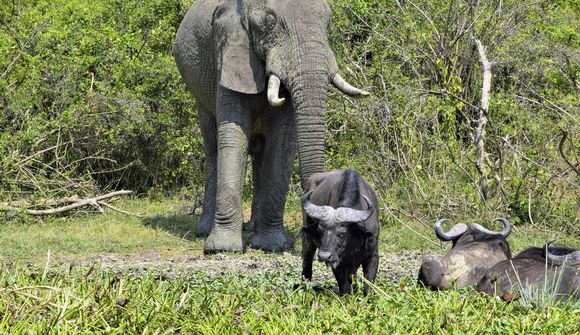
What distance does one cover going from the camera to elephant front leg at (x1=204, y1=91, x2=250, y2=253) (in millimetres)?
11859

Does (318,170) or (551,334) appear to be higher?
(318,170)

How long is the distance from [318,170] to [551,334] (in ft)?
13.7

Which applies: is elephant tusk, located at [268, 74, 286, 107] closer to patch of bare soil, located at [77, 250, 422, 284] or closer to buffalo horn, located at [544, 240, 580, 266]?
patch of bare soil, located at [77, 250, 422, 284]

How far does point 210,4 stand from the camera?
12836 mm

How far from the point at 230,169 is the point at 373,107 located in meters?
3.33

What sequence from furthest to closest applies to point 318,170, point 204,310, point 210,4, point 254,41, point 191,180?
point 191,180 → point 210,4 → point 254,41 → point 318,170 → point 204,310

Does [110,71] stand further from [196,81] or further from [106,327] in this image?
[106,327]

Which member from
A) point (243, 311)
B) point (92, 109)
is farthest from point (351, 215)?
point (92, 109)

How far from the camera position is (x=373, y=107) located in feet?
47.8

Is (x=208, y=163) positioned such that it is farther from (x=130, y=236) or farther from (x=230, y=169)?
(x=230, y=169)

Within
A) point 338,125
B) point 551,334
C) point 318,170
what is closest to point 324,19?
point 318,170

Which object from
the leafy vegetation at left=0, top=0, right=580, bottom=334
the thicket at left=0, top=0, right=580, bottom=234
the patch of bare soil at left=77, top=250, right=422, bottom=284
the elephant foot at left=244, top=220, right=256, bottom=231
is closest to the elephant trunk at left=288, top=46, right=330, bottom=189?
the patch of bare soil at left=77, top=250, right=422, bottom=284

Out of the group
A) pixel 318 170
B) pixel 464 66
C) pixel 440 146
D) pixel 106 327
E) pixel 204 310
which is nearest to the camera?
pixel 106 327

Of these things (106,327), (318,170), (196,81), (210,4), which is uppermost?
(210,4)
